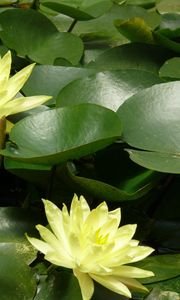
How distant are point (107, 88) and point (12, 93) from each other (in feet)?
0.65

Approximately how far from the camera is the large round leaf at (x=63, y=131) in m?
0.92

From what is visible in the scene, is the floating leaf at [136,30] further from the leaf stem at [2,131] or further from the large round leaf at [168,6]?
the leaf stem at [2,131]

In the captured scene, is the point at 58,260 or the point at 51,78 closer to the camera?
the point at 58,260

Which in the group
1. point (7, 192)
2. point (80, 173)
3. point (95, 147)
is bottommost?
point (7, 192)

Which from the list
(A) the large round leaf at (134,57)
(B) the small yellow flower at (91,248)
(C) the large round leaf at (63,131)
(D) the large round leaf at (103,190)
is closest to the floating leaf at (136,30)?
(A) the large round leaf at (134,57)

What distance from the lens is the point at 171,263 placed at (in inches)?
34.2

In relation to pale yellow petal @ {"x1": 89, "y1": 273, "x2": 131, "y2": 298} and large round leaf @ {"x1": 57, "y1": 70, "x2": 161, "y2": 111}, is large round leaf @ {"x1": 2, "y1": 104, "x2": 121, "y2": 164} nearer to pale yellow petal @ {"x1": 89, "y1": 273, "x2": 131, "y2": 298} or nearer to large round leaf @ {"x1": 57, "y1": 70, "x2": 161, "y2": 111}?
large round leaf @ {"x1": 57, "y1": 70, "x2": 161, "y2": 111}

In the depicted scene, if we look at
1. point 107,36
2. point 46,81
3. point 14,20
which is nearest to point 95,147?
point 46,81

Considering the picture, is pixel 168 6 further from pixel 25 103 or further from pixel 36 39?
pixel 25 103

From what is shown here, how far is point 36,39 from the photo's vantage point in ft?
4.68

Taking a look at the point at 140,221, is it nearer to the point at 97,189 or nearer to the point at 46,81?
the point at 97,189

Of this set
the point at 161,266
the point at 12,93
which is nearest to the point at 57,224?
the point at 161,266

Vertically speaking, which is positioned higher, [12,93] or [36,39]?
[12,93]

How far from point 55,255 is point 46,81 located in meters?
0.49
